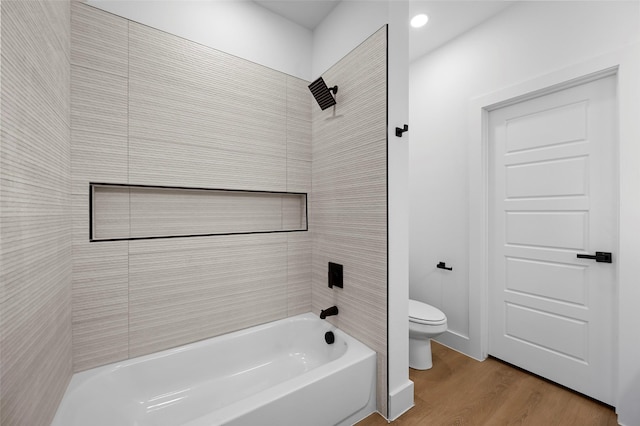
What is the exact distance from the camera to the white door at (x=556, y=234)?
63.6 inches

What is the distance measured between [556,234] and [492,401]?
1.17 metres

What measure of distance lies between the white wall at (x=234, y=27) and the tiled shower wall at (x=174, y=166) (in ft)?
0.21

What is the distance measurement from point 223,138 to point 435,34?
1998 mm

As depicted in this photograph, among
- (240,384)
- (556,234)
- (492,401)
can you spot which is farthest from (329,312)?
(556,234)

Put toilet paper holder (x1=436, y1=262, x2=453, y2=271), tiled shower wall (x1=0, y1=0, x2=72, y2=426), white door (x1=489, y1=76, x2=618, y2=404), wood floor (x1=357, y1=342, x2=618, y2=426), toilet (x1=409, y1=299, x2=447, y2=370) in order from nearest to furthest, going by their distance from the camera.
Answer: tiled shower wall (x1=0, y1=0, x2=72, y2=426)
wood floor (x1=357, y1=342, x2=618, y2=426)
white door (x1=489, y1=76, x2=618, y2=404)
toilet (x1=409, y1=299, x2=447, y2=370)
toilet paper holder (x1=436, y1=262, x2=453, y2=271)

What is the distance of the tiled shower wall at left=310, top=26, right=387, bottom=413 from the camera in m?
1.53

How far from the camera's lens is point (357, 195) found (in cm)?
168

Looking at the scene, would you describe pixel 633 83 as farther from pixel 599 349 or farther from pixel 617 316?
pixel 599 349

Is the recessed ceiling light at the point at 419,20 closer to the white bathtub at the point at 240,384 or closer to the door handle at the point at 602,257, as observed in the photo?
the door handle at the point at 602,257

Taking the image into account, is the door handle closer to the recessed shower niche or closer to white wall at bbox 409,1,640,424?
white wall at bbox 409,1,640,424

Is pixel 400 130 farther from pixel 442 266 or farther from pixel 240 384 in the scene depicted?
pixel 240 384

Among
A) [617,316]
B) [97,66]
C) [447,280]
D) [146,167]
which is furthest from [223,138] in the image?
[617,316]

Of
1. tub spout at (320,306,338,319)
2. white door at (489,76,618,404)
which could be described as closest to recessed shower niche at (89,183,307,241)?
tub spout at (320,306,338,319)

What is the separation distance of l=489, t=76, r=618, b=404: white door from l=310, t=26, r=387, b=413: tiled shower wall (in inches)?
47.5
